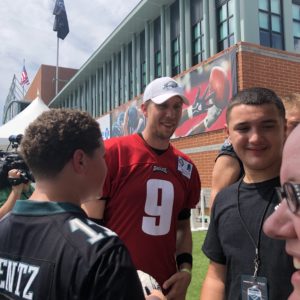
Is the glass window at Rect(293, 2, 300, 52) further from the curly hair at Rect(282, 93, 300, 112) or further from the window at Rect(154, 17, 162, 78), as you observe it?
the curly hair at Rect(282, 93, 300, 112)

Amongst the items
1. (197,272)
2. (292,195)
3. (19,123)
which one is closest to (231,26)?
(19,123)

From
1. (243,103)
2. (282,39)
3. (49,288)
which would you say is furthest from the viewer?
(282,39)

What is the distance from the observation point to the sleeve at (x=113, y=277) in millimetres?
1407

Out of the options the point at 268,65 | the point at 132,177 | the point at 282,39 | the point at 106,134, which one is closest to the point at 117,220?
the point at 132,177

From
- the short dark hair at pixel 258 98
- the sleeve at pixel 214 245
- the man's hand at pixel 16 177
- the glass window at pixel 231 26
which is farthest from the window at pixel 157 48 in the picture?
the sleeve at pixel 214 245

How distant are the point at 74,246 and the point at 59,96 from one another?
3767 cm

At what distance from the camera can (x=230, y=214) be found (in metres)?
2.11

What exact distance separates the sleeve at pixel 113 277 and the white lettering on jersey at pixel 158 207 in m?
1.33

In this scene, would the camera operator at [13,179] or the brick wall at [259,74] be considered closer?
the camera operator at [13,179]

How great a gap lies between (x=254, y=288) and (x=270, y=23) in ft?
43.4

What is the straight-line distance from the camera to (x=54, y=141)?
164 cm

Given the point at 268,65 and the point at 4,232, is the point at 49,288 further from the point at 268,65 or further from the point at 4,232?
the point at 268,65

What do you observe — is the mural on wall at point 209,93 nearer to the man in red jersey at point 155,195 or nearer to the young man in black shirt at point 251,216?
the man in red jersey at point 155,195

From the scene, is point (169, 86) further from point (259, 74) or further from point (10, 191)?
point (259, 74)
